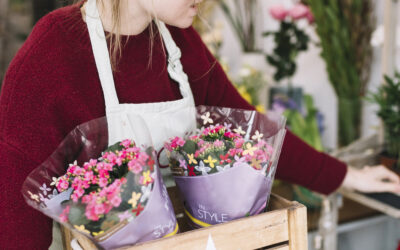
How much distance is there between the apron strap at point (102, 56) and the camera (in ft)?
2.96

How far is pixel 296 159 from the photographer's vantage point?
114 centimetres

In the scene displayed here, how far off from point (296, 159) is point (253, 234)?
1.49 feet

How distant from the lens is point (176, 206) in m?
0.93

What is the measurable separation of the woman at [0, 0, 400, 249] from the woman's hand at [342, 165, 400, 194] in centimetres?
Result: 21

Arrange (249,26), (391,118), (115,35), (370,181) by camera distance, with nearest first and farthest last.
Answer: (115,35) < (370,181) < (391,118) < (249,26)

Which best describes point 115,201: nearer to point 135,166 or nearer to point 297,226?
point 135,166

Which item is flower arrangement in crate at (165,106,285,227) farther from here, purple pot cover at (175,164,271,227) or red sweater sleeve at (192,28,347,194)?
red sweater sleeve at (192,28,347,194)

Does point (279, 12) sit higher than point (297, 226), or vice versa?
point (279, 12)

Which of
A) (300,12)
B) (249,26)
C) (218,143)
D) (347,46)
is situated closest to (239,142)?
(218,143)

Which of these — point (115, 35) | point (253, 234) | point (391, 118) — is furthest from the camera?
point (391, 118)

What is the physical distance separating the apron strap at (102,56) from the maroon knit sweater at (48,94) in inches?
0.5

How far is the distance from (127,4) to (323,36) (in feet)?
4.68

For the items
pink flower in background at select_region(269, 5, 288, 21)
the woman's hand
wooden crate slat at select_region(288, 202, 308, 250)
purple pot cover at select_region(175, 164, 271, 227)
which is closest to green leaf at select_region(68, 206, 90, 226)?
purple pot cover at select_region(175, 164, 271, 227)

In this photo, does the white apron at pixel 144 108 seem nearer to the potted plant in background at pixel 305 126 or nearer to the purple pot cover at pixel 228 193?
the purple pot cover at pixel 228 193
